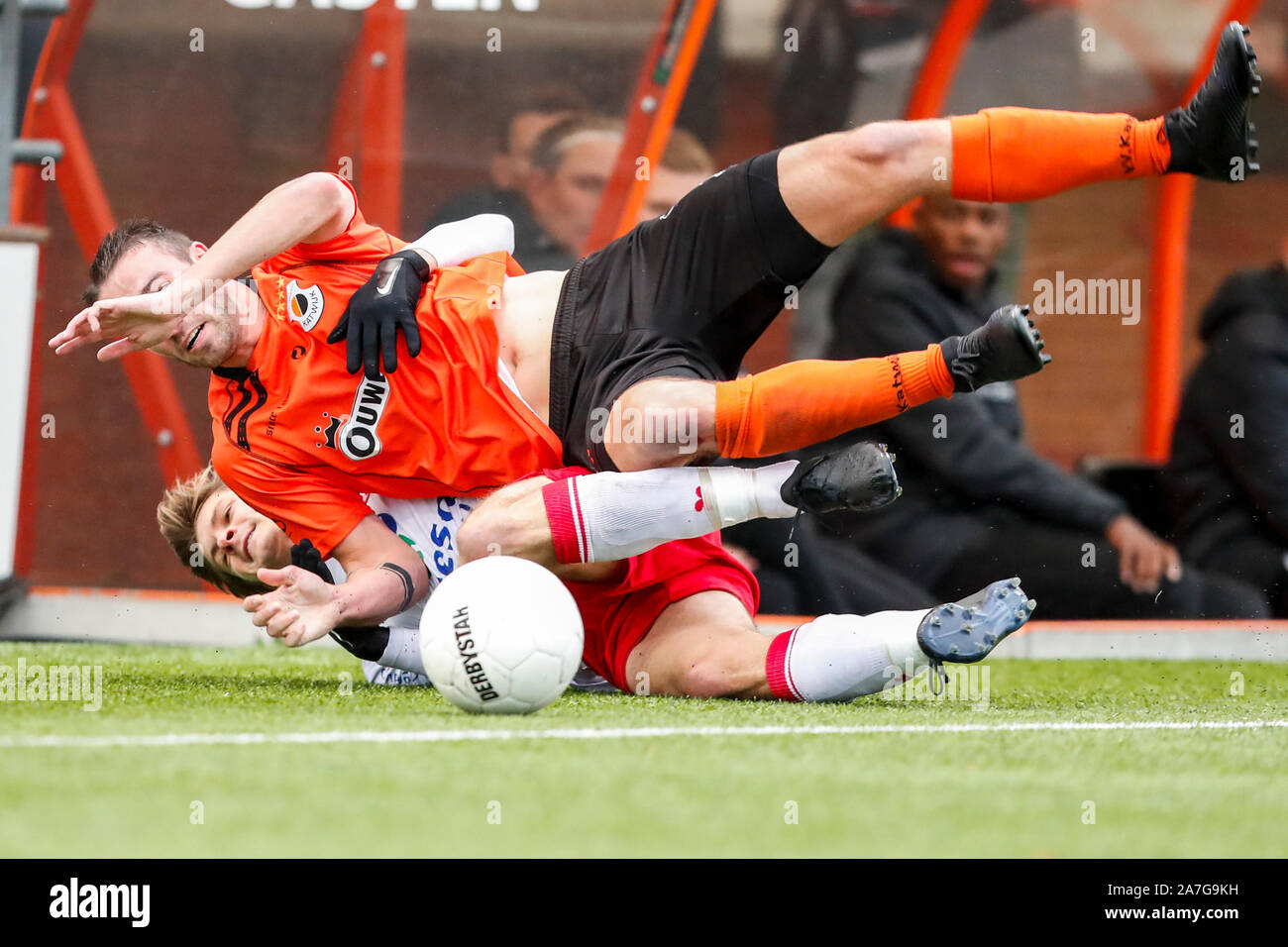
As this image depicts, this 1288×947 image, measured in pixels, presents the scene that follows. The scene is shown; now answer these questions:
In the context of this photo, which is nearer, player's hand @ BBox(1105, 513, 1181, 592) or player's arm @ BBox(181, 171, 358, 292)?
player's arm @ BBox(181, 171, 358, 292)

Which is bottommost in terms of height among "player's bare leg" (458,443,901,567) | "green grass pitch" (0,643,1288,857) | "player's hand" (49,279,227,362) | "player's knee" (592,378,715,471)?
"green grass pitch" (0,643,1288,857)

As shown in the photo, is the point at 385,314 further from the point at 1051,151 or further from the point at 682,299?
the point at 1051,151

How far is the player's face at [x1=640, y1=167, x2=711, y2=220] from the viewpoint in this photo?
22.0ft

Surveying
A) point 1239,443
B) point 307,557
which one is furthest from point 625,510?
point 1239,443

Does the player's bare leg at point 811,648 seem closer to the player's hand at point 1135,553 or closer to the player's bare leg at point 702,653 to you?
the player's bare leg at point 702,653

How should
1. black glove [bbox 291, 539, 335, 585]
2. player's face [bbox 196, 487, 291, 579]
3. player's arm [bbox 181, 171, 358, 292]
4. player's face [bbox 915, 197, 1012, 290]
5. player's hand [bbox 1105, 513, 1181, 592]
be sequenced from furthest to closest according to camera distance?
1. player's face [bbox 915, 197, 1012, 290]
2. player's hand [bbox 1105, 513, 1181, 592]
3. player's face [bbox 196, 487, 291, 579]
4. black glove [bbox 291, 539, 335, 585]
5. player's arm [bbox 181, 171, 358, 292]

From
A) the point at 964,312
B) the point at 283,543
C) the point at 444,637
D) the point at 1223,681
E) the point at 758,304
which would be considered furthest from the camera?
the point at 964,312

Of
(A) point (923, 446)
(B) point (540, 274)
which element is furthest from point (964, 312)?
(B) point (540, 274)

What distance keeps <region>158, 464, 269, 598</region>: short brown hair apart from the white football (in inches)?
60.3

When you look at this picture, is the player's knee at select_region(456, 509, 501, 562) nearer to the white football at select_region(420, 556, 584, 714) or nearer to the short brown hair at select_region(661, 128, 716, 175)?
the white football at select_region(420, 556, 584, 714)

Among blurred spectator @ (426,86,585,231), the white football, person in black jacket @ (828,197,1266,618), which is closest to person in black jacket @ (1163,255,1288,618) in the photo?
person in black jacket @ (828,197,1266,618)

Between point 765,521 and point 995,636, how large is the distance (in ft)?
9.10

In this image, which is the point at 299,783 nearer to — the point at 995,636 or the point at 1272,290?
the point at 995,636
